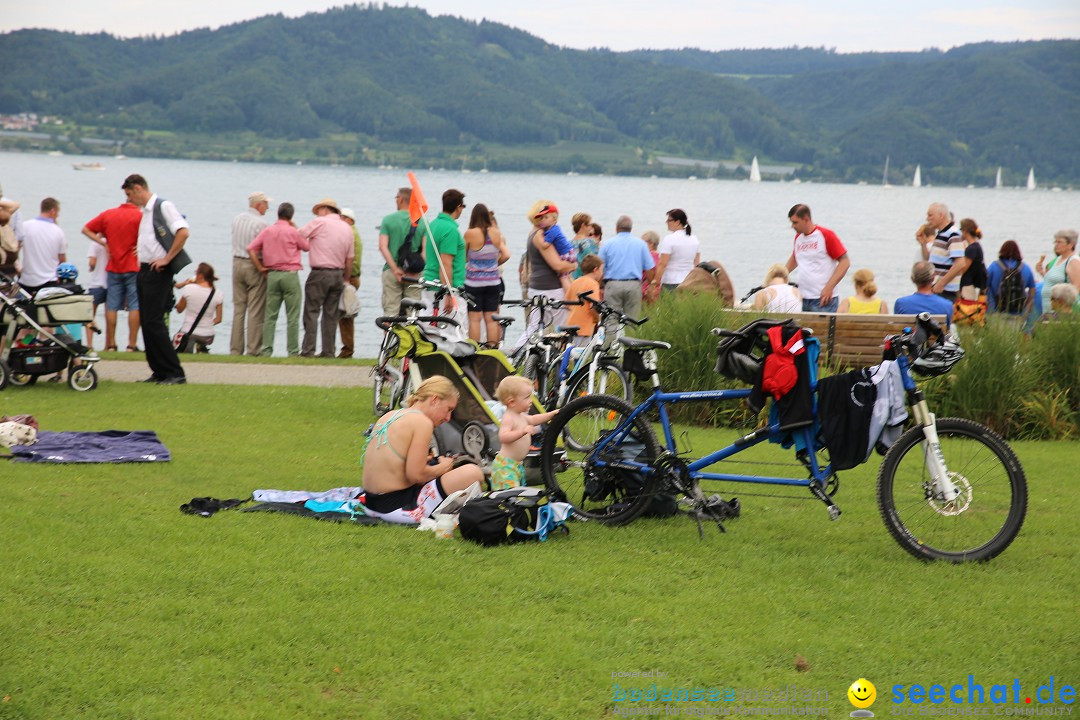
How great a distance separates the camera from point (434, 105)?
16250cm

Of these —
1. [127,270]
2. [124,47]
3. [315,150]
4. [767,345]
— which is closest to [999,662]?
[767,345]

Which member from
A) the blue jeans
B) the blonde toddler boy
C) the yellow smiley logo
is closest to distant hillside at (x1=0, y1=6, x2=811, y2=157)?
the blue jeans

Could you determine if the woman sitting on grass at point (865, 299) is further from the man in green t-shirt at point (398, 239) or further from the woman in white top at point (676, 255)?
the man in green t-shirt at point (398, 239)

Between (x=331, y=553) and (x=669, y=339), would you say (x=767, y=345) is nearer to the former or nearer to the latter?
(x=331, y=553)

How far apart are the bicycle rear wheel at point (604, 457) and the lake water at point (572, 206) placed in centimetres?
696

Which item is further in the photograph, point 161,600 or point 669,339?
point 669,339

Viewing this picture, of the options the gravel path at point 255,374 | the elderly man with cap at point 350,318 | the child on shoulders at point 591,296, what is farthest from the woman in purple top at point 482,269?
the elderly man with cap at point 350,318

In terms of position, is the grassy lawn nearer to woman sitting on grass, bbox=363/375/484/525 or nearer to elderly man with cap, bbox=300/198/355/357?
woman sitting on grass, bbox=363/375/484/525

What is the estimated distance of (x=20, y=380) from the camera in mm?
12273

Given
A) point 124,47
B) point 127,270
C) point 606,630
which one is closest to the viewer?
point 606,630

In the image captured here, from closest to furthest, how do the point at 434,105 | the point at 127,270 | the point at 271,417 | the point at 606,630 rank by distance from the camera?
the point at 606,630 → the point at 271,417 → the point at 127,270 → the point at 434,105

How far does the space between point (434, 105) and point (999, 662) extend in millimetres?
162232

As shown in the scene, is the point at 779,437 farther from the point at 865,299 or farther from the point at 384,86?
the point at 384,86

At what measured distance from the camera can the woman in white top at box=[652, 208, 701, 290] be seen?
584 inches
